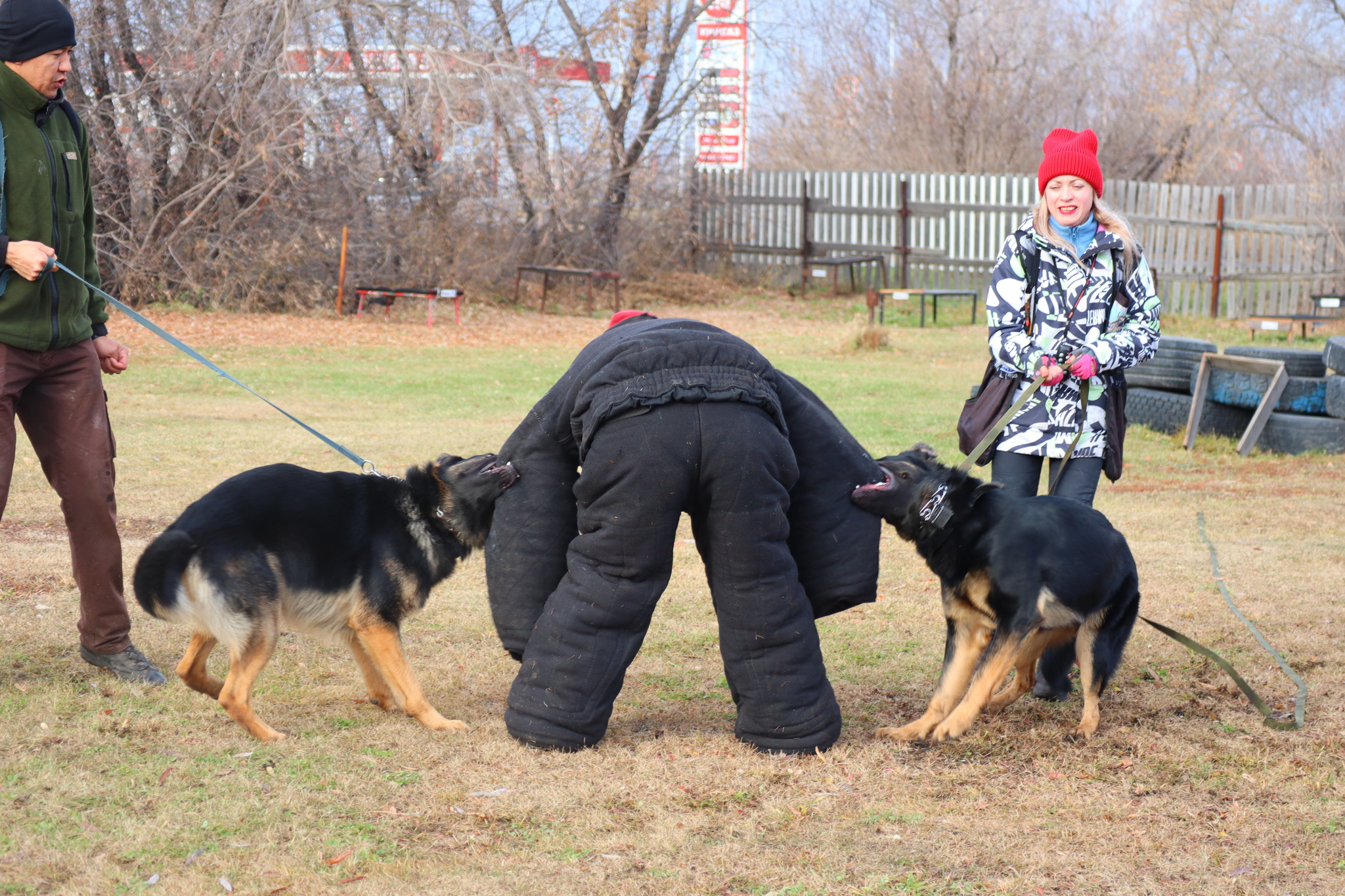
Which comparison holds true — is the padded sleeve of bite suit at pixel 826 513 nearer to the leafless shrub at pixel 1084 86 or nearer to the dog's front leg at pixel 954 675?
the dog's front leg at pixel 954 675

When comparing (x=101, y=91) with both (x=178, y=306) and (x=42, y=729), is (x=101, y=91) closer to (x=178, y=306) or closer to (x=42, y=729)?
(x=178, y=306)

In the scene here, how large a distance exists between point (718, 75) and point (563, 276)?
615 centimetres

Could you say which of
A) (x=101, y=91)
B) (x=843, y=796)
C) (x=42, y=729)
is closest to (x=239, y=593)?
(x=42, y=729)

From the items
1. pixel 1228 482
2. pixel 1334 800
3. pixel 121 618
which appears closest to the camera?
pixel 1334 800

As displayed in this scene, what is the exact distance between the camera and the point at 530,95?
1955 centimetres

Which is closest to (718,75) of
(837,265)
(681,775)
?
(837,265)

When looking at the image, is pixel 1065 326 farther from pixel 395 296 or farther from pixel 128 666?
pixel 395 296

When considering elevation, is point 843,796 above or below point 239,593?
below

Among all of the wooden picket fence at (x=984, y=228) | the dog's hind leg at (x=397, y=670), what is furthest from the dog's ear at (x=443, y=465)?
the wooden picket fence at (x=984, y=228)

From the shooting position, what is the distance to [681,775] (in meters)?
3.65

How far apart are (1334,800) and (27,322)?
4.37 m

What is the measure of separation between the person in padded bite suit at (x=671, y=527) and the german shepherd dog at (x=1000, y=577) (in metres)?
0.19

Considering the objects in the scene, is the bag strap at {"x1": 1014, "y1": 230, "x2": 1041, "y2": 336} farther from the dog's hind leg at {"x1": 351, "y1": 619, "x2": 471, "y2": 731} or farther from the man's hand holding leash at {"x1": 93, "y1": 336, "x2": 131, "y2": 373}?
the man's hand holding leash at {"x1": 93, "y1": 336, "x2": 131, "y2": 373}

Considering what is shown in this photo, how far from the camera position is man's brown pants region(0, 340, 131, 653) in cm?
407
